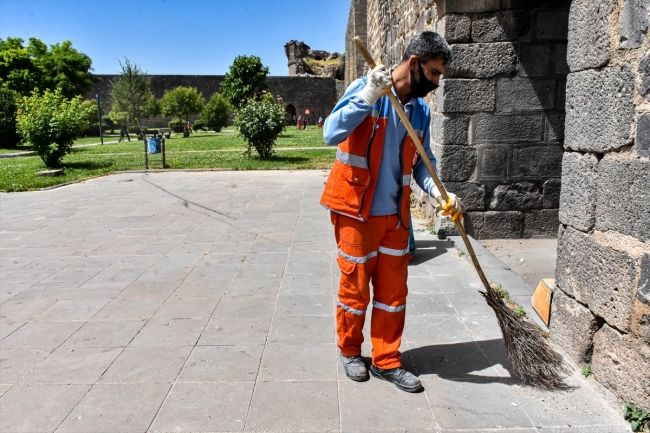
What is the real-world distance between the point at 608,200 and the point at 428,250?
2737mm

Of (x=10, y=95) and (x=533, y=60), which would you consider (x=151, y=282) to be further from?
(x=10, y=95)

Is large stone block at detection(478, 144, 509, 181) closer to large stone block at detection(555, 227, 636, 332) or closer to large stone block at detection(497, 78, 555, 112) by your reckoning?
large stone block at detection(497, 78, 555, 112)

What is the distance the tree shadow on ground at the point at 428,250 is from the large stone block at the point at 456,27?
2.10 metres

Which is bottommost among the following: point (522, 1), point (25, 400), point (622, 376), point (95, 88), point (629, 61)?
point (25, 400)

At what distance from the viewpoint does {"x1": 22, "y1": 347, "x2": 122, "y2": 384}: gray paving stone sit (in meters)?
2.81

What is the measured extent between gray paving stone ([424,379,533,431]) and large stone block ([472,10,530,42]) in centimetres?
391

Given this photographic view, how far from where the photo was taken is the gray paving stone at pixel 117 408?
2.38 m

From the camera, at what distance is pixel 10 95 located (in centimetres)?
2181

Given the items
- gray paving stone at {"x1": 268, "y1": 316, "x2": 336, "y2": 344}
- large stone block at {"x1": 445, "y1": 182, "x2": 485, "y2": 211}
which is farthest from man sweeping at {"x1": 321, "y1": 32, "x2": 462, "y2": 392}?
large stone block at {"x1": 445, "y1": 182, "x2": 485, "y2": 211}

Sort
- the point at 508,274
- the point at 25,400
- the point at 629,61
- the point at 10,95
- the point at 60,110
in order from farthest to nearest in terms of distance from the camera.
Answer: the point at 10,95 < the point at 60,110 < the point at 508,274 < the point at 25,400 < the point at 629,61

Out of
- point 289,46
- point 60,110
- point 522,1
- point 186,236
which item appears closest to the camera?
point 522,1

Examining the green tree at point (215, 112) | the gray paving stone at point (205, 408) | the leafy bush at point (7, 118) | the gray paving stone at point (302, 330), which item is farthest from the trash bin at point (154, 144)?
the green tree at point (215, 112)

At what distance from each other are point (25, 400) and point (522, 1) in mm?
5429

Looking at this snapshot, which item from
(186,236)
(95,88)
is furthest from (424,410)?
(95,88)
